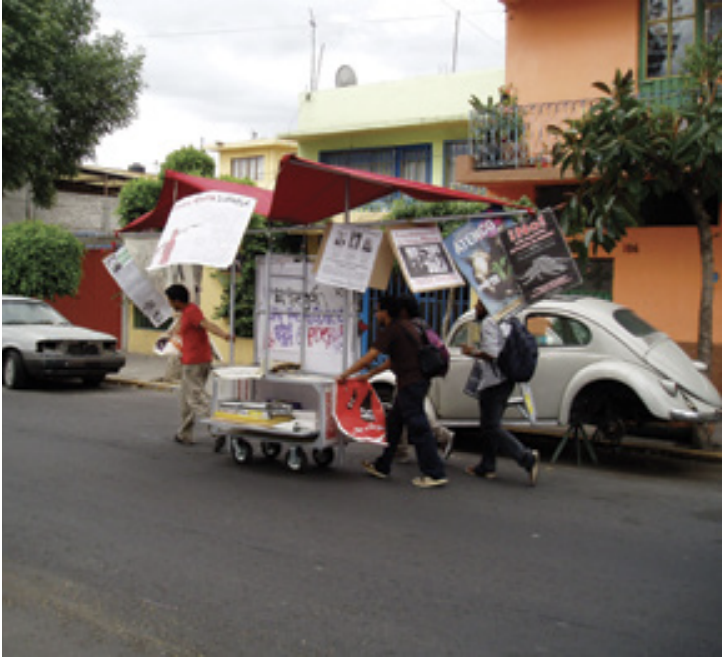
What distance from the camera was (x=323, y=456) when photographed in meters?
8.30

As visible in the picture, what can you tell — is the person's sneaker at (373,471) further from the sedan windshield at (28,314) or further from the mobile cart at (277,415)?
the sedan windshield at (28,314)

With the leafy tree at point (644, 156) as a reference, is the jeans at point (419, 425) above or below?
below

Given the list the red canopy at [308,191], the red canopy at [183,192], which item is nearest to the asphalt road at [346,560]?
the red canopy at [183,192]

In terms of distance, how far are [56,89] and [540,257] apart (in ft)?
45.2

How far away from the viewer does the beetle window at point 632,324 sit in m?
8.80

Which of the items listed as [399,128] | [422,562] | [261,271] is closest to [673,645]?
[422,562]

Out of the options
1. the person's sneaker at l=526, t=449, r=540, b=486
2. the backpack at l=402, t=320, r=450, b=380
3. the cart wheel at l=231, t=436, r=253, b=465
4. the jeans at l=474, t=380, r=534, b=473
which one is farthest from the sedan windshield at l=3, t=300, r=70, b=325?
the person's sneaker at l=526, t=449, r=540, b=486

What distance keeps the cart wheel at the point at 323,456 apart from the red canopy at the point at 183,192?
7.96 ft

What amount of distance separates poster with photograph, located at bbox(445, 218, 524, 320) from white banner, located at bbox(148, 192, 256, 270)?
6.32 feet

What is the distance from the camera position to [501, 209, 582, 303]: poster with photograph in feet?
23.3

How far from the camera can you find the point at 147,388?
50.1 ft

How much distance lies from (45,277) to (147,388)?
20.0 ft

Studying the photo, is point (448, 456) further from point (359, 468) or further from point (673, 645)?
point (673, 645)

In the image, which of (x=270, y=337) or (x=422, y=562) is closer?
(x=422, y=562)
